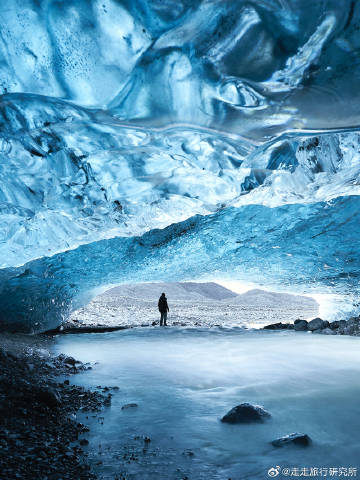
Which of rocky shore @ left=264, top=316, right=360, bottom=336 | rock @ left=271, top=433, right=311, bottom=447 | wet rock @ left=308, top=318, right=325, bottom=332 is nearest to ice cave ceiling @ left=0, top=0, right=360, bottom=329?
rock @ left=271, top=433, right=311, bottom=447

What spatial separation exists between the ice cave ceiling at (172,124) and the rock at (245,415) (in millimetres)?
3624

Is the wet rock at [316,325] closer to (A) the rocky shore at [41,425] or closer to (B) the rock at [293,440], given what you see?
(A) the rocky shore at [41,425]

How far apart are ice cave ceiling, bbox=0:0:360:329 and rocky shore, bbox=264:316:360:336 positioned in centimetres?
412

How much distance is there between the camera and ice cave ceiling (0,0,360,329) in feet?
15.8

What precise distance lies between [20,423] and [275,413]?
2497 millimetres

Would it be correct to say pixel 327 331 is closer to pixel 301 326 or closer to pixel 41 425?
pixel 301 326

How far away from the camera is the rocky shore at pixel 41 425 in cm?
233

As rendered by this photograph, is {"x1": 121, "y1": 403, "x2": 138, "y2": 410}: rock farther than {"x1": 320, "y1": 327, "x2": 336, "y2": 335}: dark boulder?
No

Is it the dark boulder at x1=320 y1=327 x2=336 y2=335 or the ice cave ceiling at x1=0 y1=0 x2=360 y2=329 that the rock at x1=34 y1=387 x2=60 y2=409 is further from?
the dark boulder at x1=320 y1=327 x2=336 y2=335

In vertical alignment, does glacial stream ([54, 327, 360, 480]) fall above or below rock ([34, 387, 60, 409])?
below

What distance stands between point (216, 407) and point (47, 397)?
185 centimetres

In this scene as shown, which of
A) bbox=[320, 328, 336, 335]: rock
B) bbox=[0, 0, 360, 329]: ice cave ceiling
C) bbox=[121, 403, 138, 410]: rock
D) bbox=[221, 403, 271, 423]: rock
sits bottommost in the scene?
bbox=[121, 403, 138, 410]: rock

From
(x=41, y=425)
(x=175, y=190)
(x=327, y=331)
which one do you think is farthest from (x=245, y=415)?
(x=327, y=331)

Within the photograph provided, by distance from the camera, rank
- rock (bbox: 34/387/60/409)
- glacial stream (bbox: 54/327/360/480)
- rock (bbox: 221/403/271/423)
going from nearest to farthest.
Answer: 1. glacial stream (bbox: 54/327/360/480)
2. rock (bbox: 34/387/60/409)
3. rock (bbox: 221/403/271/423)
